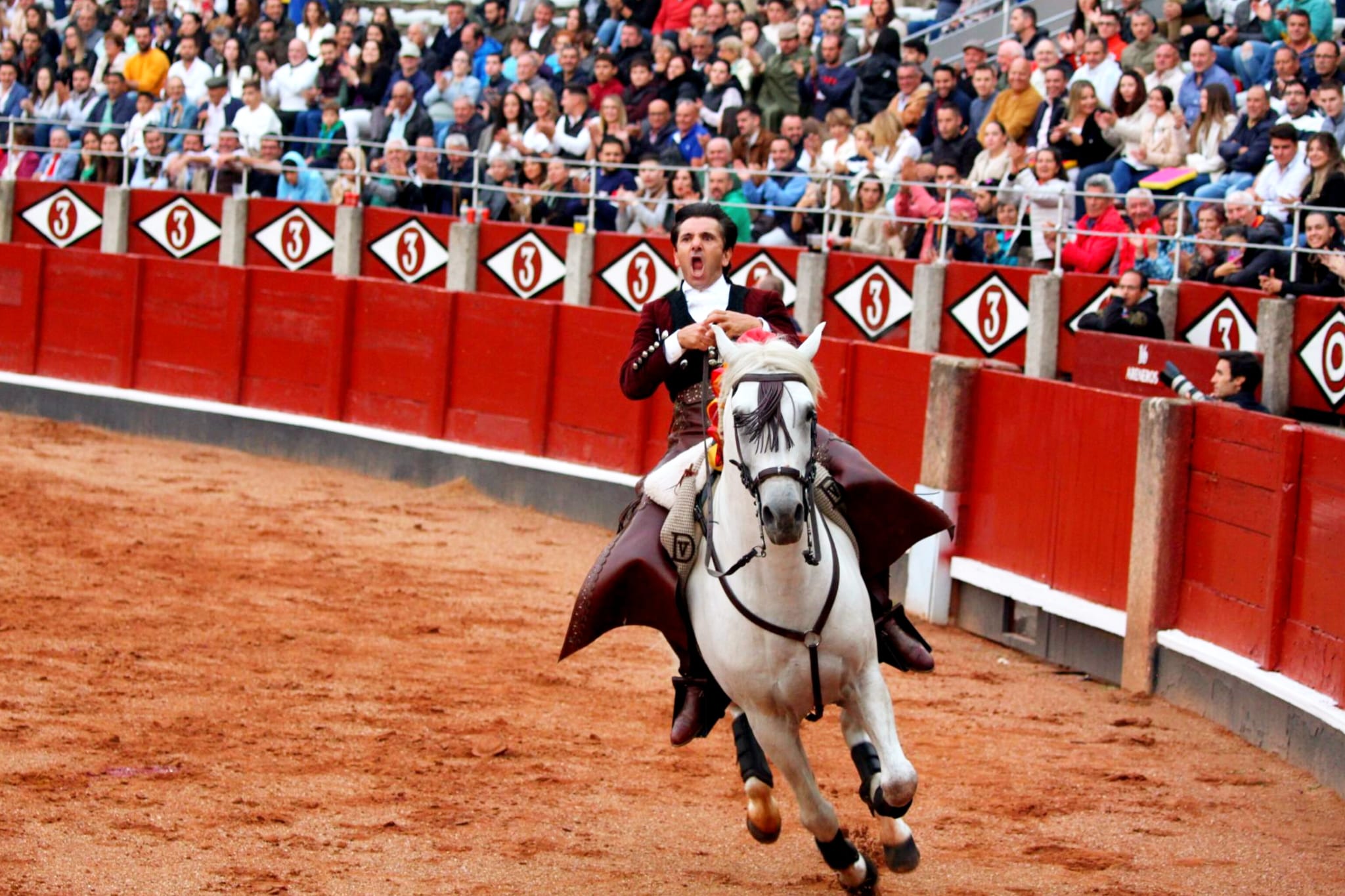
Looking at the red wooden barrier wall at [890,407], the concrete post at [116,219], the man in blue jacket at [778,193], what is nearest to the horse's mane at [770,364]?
the red wooden barrier wall at [890,407]

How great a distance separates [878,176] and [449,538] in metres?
3.92

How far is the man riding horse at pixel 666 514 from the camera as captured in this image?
18.6 feet

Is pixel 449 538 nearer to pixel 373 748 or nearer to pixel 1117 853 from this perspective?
pixel 373 748

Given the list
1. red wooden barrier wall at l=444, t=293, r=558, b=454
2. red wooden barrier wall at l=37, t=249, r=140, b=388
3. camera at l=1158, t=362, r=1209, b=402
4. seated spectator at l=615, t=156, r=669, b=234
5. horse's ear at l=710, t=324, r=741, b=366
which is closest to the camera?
horse's ear at l=710, t=324, r=741, b=366

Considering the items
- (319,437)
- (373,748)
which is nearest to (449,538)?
(319,437)

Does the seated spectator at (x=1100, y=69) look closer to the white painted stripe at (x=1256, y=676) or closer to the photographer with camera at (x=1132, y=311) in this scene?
the photographer with camera at (x=1132, y=311)

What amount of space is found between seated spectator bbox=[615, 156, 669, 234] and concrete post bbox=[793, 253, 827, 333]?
98 centimetres

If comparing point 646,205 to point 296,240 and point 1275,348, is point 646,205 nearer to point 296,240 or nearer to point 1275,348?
point 296,240

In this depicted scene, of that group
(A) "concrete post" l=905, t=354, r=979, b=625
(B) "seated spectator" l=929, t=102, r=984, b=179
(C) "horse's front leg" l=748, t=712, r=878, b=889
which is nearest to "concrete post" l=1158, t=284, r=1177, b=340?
(A) "concrete post" l=905, t=354, r=979, b=625

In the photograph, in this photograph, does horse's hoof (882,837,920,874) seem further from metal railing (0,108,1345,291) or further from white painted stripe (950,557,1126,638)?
metal railing (0,108,1345,291)

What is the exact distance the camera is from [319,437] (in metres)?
14.8

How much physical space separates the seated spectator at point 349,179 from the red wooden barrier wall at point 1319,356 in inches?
317

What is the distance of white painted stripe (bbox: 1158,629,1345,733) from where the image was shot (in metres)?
7.13

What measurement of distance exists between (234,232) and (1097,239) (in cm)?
786
